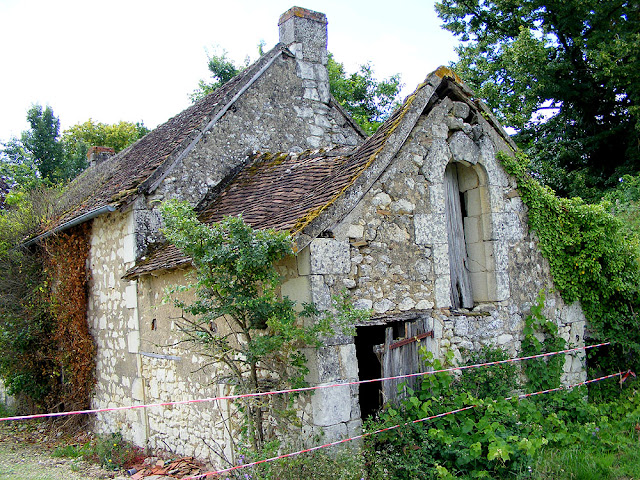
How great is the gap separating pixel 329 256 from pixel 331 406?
1414 millimetres

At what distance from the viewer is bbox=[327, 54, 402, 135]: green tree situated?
19469 millimetres

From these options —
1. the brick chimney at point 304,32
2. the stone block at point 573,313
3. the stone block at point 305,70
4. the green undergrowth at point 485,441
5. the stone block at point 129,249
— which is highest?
the brick chimney at point 304,32

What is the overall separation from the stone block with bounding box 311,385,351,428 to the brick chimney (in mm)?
6489

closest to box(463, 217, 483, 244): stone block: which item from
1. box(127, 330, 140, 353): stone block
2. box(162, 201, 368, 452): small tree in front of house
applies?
box(162, 201, 368, 452): small tree in front of house

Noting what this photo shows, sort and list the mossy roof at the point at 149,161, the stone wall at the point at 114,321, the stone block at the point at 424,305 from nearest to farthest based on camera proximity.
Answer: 1. the stone block at the point at 424,305
2. the mossy roof at the point at 149,161
3. the stone wall at the point at 114,321

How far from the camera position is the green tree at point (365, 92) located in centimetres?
1947

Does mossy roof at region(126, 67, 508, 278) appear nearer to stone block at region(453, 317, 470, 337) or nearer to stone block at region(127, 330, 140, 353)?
stone block at region(127, 330, 140, 353)

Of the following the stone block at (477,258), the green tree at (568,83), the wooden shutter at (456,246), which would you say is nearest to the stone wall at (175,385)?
the wooden shutter at (456,246)

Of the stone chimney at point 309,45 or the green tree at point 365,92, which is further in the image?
the green tree at point 365,92

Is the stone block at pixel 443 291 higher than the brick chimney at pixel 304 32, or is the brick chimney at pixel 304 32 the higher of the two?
the brick chimney at pixel 304 32

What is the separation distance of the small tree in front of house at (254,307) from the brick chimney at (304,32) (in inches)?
209

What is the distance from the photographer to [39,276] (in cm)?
1053

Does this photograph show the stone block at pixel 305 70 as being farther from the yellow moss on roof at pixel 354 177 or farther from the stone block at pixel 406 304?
the stone block at pixel 406 304

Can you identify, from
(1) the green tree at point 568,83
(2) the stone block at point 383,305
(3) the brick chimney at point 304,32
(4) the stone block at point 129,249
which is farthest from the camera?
(1) the green tree at point 568,83
